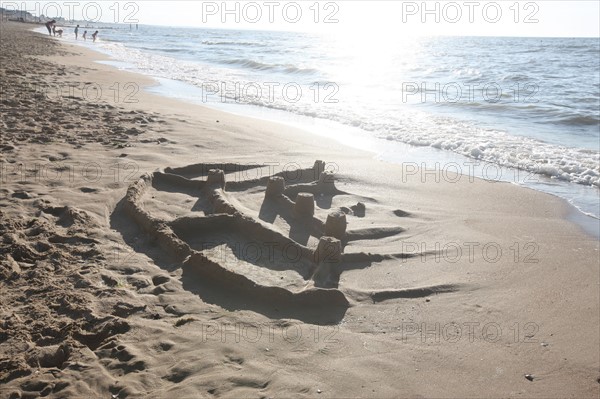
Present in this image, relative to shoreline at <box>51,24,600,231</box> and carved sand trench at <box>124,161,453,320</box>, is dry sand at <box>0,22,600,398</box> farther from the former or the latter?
shoreline at <box>51,24,600,231</box>

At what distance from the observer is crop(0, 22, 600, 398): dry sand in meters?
2.95

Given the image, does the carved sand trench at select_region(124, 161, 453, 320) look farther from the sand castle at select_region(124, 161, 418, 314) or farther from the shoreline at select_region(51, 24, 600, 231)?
the shoreline at select_region(51, 24, 600, 231)

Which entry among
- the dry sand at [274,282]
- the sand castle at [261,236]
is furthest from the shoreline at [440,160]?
the sand castle at [261,236]

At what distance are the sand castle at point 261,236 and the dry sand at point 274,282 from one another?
18mm

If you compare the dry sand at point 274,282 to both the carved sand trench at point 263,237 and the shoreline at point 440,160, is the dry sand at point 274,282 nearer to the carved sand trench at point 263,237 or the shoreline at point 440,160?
the carved sand trench at point 263,237

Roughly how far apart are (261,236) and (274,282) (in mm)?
751

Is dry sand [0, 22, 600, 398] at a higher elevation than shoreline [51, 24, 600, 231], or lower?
lower

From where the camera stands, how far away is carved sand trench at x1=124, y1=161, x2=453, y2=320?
12.7 feet

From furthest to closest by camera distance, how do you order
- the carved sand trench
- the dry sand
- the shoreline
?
the shoreline → the carved sand trench → the dry sand

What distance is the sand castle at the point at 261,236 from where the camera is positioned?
12.7ft

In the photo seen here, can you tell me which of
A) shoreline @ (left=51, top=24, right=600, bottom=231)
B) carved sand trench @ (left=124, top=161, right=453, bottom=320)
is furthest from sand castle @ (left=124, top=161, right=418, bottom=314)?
shoreline @ (left=51, top=24, right=600, bottom=231)

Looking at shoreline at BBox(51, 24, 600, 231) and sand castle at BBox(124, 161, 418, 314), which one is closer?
sand castle at BBox(124, 161, 418, 314)

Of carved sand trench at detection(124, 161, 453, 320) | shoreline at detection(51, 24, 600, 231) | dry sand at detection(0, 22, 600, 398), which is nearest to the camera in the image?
dry sand at detection(0, 22, 600, 398)

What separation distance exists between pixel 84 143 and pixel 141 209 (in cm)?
285
